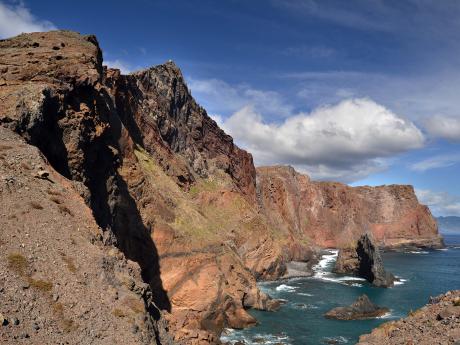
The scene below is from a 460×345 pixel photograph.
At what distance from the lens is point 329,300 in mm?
76375

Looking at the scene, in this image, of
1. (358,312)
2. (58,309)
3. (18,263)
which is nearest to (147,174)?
(358,312)

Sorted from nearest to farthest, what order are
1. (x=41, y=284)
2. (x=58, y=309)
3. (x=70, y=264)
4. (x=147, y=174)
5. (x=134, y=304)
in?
(x=58, y=309) → (x=41, y=284) → (x=70, y=264) → (x=134, y=304) → (x=147, y=174)

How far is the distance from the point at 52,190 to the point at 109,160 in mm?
14597

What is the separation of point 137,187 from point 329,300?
134 feet

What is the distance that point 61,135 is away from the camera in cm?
3762

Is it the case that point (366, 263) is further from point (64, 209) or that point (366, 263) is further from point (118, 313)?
point (118, 313)

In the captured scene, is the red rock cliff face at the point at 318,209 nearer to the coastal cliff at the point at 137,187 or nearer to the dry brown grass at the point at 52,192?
the coastal cliff at the point at 137,187

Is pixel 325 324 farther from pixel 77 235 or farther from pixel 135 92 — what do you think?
pixel 135 92

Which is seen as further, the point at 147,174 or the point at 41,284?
the point at 147,174

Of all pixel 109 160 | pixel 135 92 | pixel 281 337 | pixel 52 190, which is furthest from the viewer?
pixel 135 92

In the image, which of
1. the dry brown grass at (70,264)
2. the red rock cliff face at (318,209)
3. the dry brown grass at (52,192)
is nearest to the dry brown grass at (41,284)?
the dry brown grass at (70,264)

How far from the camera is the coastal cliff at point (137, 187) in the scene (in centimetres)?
2880

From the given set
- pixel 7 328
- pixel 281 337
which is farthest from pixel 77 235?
pixel 281 337

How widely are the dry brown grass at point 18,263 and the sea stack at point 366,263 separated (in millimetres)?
82643
